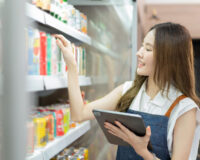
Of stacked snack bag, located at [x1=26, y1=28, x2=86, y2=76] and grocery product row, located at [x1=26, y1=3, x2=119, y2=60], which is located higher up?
grocery product row, located at [x1=26, y1=3, x2=119, y2=60]

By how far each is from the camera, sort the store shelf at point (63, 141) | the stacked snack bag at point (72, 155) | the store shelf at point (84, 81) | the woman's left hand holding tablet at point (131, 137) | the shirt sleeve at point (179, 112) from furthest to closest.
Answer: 1. the store shelf at point (84, 81)
2. the stacked snack bag at point (72, 155)
3. the store shelf at point (63, 141)
4. the shirt sleeve at point (179, 112)
5. the woman's left hand holding tablet at point (131, 137)

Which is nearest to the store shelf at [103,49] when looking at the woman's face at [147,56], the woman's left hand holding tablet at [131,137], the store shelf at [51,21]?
the store shelf at [51,21]

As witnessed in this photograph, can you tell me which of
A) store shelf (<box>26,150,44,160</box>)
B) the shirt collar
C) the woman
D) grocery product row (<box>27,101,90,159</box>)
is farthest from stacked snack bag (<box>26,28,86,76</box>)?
the shirt collar

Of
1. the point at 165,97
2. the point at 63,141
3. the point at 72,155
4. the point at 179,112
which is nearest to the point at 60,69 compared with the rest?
the point at 63,141

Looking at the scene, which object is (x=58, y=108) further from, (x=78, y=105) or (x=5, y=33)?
(x=5, y=33)

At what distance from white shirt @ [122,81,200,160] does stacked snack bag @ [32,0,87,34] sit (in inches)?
24.5

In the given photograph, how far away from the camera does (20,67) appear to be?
482mm

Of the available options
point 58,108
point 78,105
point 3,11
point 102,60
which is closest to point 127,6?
point 102,60

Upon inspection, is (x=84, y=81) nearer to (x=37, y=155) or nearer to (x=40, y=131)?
(x=40, y=131)

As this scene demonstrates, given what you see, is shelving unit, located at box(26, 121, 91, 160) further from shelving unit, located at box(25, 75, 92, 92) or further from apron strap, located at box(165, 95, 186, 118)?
apron strap, located at box(165, 95, 186, 118)

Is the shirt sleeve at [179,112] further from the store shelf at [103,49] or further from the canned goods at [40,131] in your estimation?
the store shelf at [103,49]

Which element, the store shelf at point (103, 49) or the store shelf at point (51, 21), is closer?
the store shelf at point (51, 21)

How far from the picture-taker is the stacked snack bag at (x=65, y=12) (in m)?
1.49

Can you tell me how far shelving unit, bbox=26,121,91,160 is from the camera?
1.36 meters
